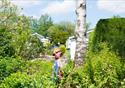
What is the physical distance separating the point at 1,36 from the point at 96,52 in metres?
4.78

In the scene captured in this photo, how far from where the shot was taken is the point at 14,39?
706 inches

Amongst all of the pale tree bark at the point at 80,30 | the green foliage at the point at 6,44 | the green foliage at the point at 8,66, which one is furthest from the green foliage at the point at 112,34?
the green foliage at the point at 6,44

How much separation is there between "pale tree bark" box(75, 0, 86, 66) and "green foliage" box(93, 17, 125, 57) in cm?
44

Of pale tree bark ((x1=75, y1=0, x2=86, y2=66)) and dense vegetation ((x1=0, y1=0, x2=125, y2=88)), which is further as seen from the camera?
pale tree bark ((x1=75, y1=0, x2=86, y2=66))

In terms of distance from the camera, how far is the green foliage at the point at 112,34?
1347 cm

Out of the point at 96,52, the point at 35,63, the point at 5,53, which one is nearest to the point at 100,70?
the point at 96,52

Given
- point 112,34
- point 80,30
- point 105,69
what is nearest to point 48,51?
point 80,30

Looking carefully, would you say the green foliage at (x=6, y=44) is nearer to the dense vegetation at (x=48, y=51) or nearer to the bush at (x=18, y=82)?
the dense vegetation at (x=48, y=51)

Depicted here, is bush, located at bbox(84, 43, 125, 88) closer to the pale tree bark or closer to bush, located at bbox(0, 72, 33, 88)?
the pale tree bark

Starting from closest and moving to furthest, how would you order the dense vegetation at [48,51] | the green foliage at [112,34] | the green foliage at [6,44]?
1. the dense vegetation at [48,51]
2. the green foliage at [112,34]
3. the green foliage at [6,44]

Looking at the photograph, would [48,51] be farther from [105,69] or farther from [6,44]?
[105,69]

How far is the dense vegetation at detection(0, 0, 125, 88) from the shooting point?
8812 millimetres

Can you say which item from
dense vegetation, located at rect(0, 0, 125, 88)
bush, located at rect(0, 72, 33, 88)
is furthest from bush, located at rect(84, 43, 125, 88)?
bush, located at rect(0, 72, 33, 88)

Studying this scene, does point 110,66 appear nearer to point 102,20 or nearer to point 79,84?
point 79,84
